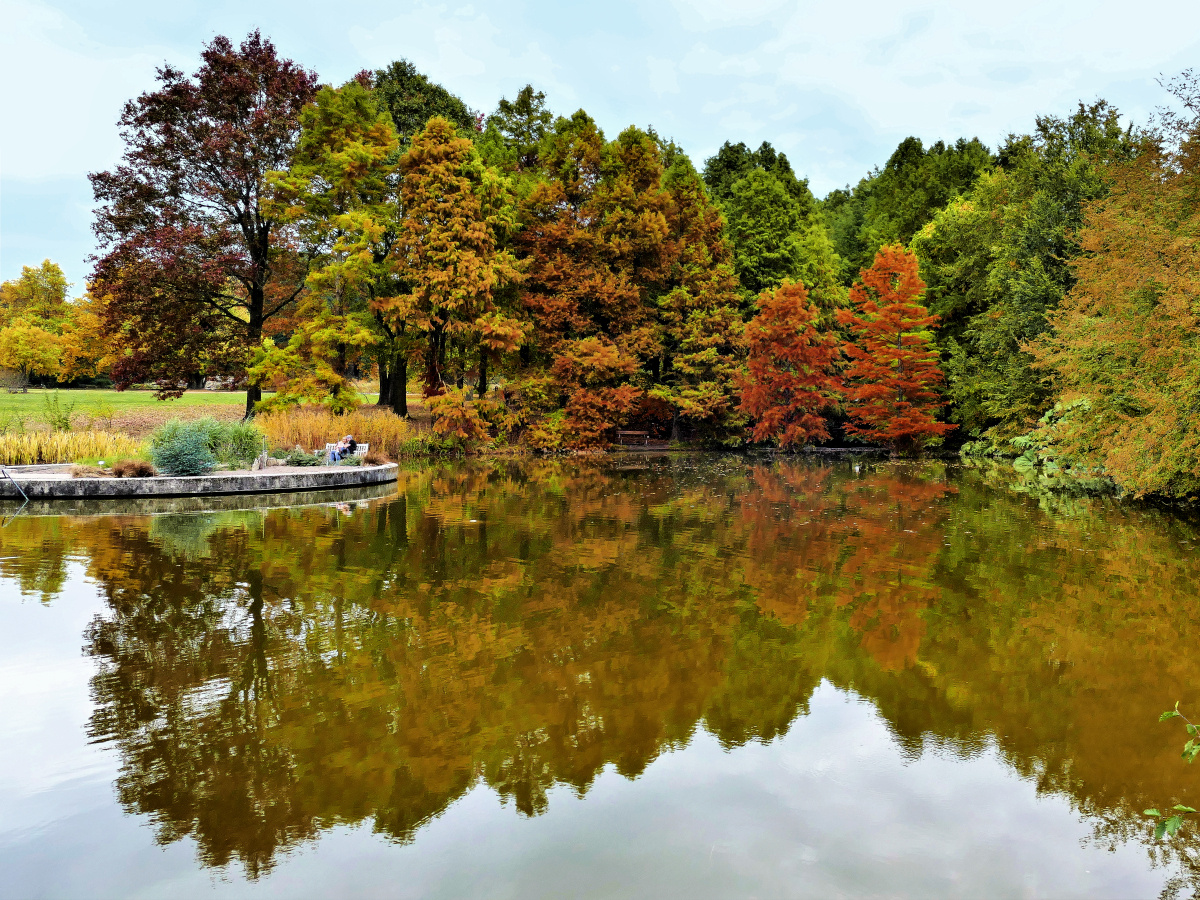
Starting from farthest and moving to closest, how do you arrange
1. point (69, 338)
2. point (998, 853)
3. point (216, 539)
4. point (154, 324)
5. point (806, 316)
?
point (69, 338) < point (806, 316) < point (154, 324) < point (216, 539) < point (998, 853)

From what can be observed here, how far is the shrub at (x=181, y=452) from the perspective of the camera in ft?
45.5

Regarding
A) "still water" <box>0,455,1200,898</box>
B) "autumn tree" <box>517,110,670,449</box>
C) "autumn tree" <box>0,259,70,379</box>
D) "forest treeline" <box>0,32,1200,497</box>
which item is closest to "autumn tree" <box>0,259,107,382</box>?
"autumn tree" <box>0,259,70,379</box>

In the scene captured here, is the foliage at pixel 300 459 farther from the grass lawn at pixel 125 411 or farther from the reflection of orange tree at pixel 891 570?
the reflection of orange tree at pixel 891 570

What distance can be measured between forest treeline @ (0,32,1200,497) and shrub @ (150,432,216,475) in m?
9.77

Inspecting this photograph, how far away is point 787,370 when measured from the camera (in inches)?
1142

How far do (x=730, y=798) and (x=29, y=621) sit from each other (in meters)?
5.70

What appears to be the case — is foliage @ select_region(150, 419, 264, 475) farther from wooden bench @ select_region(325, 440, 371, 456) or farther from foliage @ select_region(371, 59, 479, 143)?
foliage @ select_region(371, 59, 479, 143)

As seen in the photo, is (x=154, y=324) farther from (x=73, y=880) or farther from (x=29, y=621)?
(x=73, y=880)

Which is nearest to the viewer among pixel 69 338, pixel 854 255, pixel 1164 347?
pixel 1164 347

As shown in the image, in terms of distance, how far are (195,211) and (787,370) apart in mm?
20634

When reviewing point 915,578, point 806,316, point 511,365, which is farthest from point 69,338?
point 915,578

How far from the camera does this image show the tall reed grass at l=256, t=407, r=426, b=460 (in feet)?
63.6

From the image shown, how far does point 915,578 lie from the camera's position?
834 centimetres

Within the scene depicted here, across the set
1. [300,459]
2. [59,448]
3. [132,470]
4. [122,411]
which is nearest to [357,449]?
[300,459]
